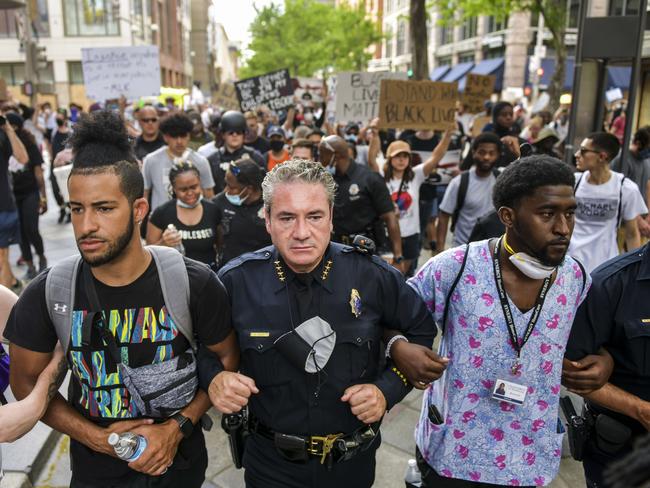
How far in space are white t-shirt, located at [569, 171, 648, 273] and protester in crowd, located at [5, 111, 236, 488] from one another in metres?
3.69

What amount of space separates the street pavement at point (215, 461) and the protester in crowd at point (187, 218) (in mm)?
1363

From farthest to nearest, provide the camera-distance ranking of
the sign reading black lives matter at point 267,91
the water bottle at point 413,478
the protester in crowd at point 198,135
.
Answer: the sign reading black lives matter at point 267,91 → the protester in crowd at point 198,135 → the water bottle at point 413,478

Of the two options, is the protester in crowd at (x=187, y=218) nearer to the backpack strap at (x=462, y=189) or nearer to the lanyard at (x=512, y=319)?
the backpack strap at (x=462, y=189)

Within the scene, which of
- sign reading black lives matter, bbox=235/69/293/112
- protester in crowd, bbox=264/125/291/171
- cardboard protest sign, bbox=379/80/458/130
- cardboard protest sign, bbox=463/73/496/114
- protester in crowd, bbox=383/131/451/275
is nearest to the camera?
protester in crowd, bbox=383/131/451/275

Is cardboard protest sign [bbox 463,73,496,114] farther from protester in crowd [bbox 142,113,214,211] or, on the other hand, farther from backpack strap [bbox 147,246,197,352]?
backpack strap [bbox 147,246,197,352]

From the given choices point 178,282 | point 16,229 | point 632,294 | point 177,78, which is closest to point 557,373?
point 632,294

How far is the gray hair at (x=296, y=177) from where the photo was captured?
2.17m

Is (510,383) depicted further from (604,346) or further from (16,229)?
(16,229)

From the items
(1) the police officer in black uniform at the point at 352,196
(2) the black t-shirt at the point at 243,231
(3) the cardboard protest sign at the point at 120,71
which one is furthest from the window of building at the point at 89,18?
(2) the black t-shirt at the point at 243,231

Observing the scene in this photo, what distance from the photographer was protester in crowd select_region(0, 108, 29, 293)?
615cm

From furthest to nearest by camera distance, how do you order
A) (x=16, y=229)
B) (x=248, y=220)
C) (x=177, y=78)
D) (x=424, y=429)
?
(x=177, y=78) < (x=16, y=229) < (x=248, y=220) < (x=424, y=429)

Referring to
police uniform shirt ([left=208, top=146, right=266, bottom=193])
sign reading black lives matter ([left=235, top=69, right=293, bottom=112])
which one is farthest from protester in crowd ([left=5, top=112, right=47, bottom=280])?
sign reading black lives matter ([left=235, top=69, right=293, bottom=112])

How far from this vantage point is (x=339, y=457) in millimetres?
2184

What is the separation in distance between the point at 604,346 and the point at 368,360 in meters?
0.99
